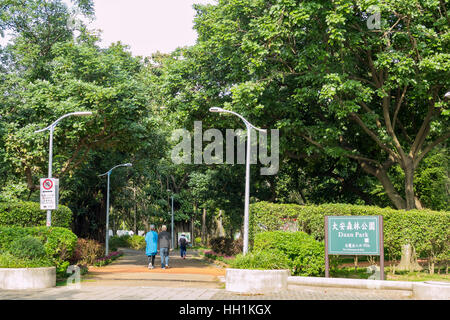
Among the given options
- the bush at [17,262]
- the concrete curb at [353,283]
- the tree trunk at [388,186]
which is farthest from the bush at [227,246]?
the bush at [17,262]

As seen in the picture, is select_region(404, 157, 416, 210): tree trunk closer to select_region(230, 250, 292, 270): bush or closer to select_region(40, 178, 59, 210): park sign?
select_region(230, 250, 292, 270): bush

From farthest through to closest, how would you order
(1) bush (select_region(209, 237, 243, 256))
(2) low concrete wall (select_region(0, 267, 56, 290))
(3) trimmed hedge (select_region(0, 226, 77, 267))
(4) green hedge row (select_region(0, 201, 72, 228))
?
(1) bush (select_region(209, 237, 243, 256))
(4) green hedge row (select_region(0, 201, 72, 228))
(3) trimmed hedge (select_region(0, 226, 77, 267))
(2) low concrete wall (select_region(0, 267, 56, 290))

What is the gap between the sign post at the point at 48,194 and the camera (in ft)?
59.0

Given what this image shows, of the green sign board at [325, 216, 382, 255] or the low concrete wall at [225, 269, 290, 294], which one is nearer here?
the low concrete wall at [225, 269, 290, 294]

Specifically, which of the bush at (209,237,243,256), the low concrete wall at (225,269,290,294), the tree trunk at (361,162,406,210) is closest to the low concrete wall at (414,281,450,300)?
the low concrete wall at (225,269,290,294)

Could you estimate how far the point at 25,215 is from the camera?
19531mm

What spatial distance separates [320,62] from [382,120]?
487cm

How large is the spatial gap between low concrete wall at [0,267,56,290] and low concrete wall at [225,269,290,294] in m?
5.05

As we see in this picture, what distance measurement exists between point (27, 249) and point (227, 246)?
18.3 metres

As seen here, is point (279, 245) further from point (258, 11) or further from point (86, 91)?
point (86, 91)

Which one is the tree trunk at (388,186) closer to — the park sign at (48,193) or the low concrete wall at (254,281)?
the low concrete wall at (254,281)

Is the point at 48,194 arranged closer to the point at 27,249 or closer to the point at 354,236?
the point at 27,249

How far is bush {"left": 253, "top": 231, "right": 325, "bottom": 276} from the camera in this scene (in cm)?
1494

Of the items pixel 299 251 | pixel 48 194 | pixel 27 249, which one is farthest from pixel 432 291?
pixel 48 194
